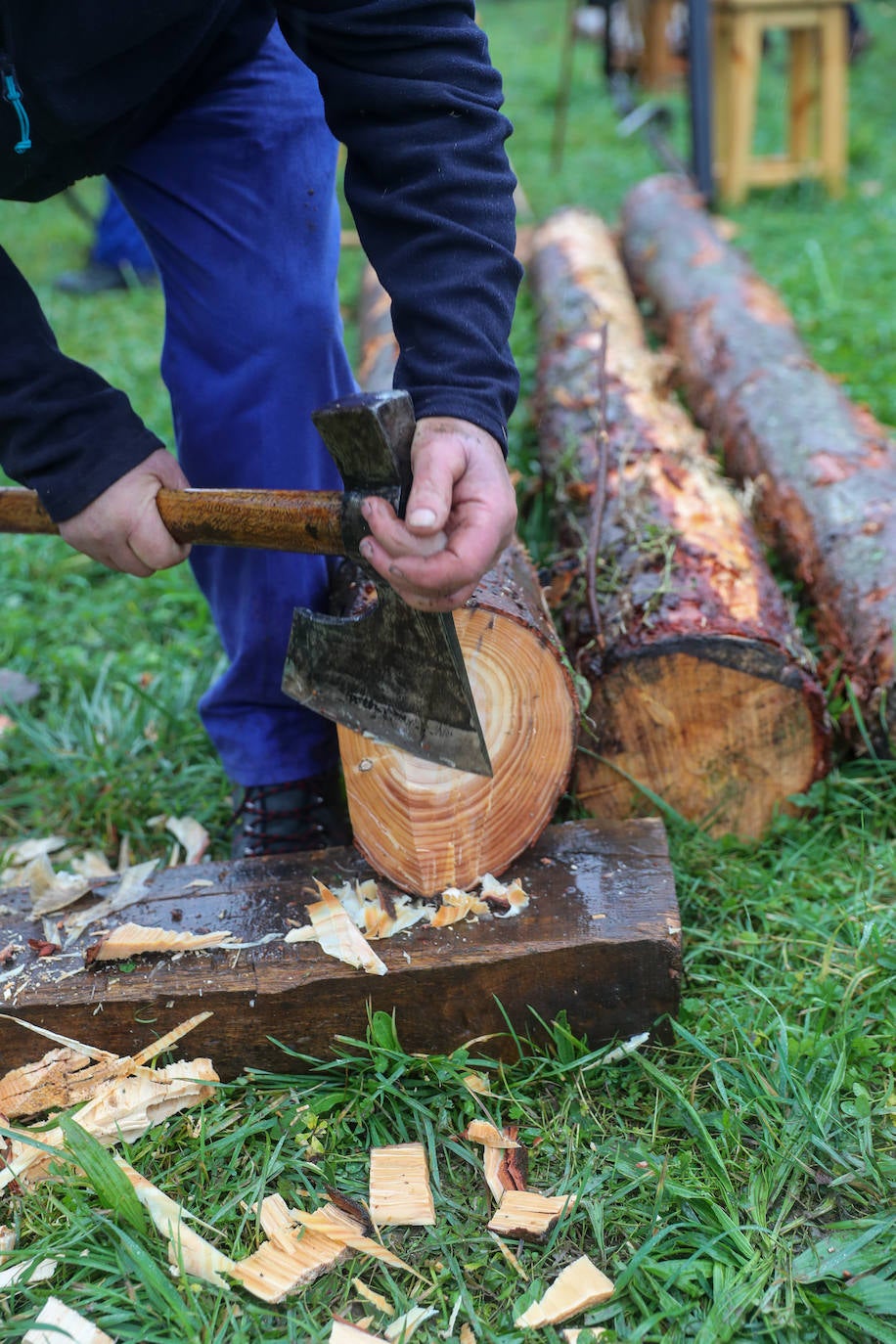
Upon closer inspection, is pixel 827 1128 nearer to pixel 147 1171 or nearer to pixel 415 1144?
pixel 415 1144

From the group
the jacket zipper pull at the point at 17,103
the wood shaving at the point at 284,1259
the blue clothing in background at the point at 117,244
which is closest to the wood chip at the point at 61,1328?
the wood shaving at the point at 284,1259

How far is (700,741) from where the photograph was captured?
2088 millimetres

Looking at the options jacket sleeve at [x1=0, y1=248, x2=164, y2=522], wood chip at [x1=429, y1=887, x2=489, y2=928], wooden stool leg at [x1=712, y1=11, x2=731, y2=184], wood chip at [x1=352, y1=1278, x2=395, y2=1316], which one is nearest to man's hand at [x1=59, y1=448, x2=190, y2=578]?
jacket sleeve at [x1=0, y1=248, x2=164, y2=522]

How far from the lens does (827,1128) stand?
1525 millimetres

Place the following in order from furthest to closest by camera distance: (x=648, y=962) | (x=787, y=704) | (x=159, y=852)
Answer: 1. (x=159, y=852)
2. (x=787, y=704)
3. (x=648, y=962)

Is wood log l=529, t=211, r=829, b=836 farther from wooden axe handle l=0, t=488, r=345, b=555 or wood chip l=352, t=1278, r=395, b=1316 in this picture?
wood chip l=352, t=1278, r=395, b=1316

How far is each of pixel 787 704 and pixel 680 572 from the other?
13.0 inches

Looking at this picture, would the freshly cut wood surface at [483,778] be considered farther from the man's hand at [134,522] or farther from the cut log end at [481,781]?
the man's hand at [134,522]

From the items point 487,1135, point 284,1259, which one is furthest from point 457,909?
point 284,1259

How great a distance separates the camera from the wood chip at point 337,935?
165 cm

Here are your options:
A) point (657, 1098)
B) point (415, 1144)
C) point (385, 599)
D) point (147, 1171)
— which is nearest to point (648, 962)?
point (657, 1098)

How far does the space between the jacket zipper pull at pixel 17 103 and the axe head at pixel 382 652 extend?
68cm

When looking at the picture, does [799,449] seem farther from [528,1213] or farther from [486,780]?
[528,1213]

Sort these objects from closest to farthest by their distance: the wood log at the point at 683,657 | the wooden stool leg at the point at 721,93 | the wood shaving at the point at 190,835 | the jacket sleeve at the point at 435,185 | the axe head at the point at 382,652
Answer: the axe head at the point at 382,652 → the jacket sleeve at the point at 435,185 → the wood log at the point at 683,657 → the wood shaving at the point at 190,835 → the wooden stool leg at the point at 721,93
